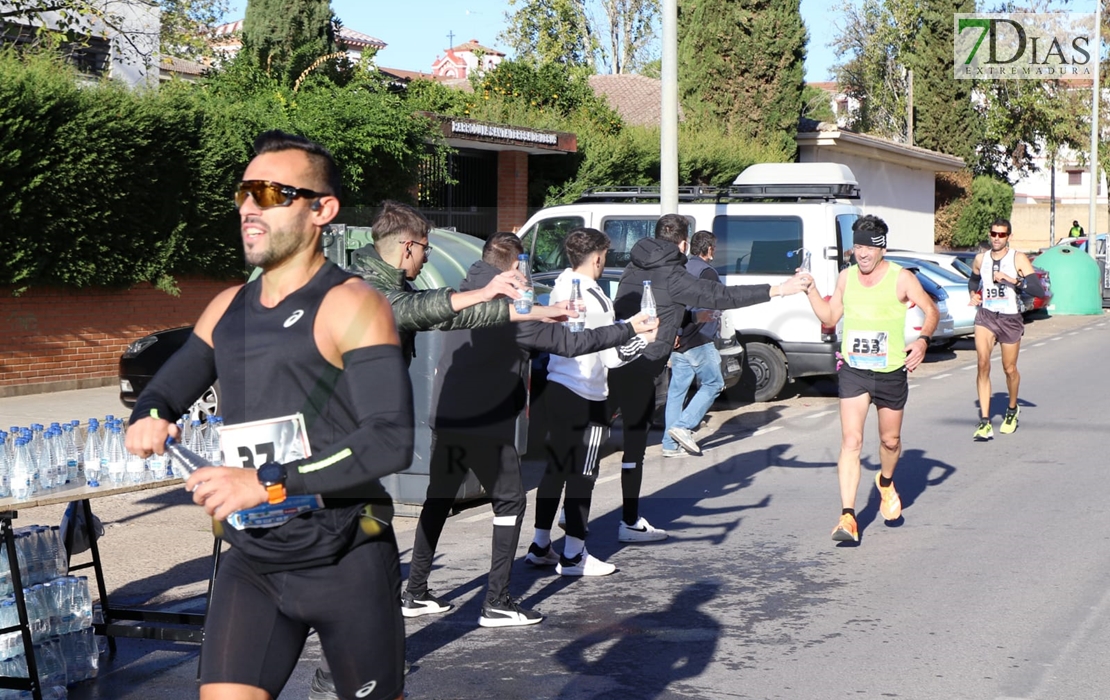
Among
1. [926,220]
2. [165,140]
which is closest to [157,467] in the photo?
[165,140]

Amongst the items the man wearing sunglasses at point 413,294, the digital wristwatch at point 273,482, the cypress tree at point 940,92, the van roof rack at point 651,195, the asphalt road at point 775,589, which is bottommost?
the asphalt road at point 775,589

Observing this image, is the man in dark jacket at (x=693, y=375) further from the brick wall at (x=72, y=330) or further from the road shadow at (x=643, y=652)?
the brick wall at (x=72, y=330)

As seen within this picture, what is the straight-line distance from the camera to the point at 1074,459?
1098cm

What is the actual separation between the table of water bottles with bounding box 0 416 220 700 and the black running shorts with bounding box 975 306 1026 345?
8.82m

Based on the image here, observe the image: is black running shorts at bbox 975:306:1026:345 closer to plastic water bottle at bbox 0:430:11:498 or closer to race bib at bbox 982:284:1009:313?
race bib at bbox 982:284:1009:313

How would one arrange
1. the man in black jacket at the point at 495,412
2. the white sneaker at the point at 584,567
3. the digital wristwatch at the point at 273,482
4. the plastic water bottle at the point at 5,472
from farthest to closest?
the white sneaker at the point at 584,567 → the man in black jacket at the point at 495,412 → the plastic water bottle at the point at 5,472 → the digital wristwatch at the point at 273,482

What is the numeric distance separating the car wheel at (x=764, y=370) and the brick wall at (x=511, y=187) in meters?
9.20

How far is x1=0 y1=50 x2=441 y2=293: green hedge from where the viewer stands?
14203 mm

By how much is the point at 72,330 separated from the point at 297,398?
1328cm

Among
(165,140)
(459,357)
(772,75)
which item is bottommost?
(459,357)

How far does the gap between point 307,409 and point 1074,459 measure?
9.26 meters

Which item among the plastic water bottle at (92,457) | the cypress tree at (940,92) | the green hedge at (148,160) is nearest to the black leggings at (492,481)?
the plastic water bottle at (92,457)

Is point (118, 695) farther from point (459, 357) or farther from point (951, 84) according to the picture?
point (951, 84)

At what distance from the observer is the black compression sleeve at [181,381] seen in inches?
134
